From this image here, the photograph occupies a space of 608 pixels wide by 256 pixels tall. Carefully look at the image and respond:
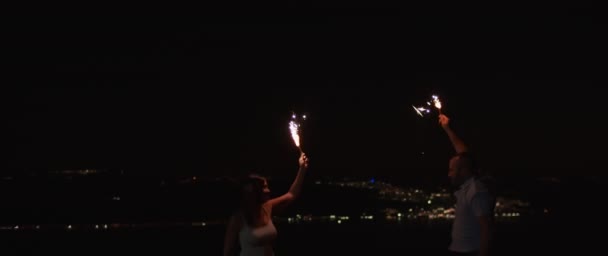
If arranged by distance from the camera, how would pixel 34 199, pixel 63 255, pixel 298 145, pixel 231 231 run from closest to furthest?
1. pixel 231 231
2. pixel 298 145
3. pixel 63 255
4. pixel 34 199

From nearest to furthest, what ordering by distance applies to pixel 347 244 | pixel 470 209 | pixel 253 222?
pixel 470 209
pixel 253 222
pixel 347 244

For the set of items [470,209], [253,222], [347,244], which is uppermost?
[347,244]

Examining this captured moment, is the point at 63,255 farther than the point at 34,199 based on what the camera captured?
No

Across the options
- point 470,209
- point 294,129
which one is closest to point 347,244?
point 294,129

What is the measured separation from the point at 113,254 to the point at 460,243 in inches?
3591

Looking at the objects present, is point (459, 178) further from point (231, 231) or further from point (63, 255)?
point (63, 255)

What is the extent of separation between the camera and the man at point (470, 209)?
24.5ft

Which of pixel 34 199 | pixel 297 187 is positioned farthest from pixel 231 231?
pixel 34 199

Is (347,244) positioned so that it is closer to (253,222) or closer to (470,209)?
(253,222)

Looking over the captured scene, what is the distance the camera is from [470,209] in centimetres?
764

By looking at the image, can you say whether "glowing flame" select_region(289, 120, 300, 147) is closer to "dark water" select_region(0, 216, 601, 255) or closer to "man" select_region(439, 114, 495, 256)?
"man" select_region(439, 114, 495, 256)

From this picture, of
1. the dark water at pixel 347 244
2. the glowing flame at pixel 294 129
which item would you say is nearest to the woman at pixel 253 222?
the glowing flame at pixel 294 129

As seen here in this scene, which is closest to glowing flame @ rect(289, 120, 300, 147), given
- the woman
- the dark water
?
the woman

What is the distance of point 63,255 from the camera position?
9325cm
